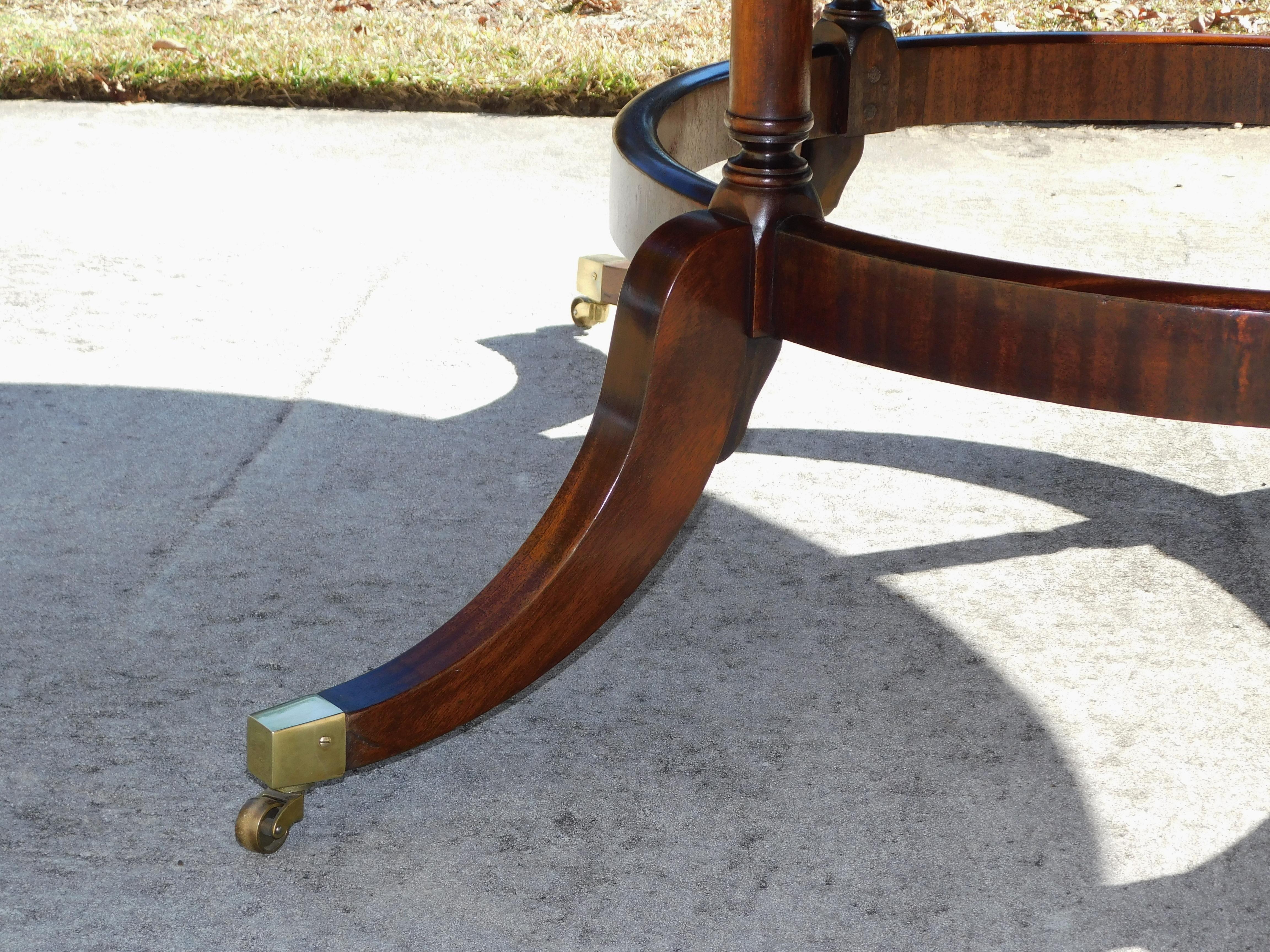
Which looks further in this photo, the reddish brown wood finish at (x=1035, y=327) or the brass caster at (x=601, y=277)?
the brass caster at (x=601, y=277)

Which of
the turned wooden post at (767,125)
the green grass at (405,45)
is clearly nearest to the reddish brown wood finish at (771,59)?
the turned wooden post at (767,125)

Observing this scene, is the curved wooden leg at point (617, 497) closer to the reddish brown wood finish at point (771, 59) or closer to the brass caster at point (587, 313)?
the reddish brown wood finish at point (771, 59)

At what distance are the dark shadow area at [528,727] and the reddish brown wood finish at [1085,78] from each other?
36 cm

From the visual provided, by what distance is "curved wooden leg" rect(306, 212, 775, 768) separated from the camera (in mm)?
922

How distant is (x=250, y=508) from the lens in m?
1.42

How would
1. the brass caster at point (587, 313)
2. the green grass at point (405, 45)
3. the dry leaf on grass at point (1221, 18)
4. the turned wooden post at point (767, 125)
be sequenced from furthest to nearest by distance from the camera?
the dry leaf on grass at point (1221, 18)
the green grass at point (405, 45)
the brass caster at point (587, 313)
the turned wooden post at point (767, 125)

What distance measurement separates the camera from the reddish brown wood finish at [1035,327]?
798 mm

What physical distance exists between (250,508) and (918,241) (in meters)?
1.31

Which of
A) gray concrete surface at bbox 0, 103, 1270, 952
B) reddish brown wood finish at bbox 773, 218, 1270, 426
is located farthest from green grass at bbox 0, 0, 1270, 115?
reddish brown wood finish at bbox 773, 218, 1270, 426

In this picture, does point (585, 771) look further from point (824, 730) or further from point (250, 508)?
point (250, 508)

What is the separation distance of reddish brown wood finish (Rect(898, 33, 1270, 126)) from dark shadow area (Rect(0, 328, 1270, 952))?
1.18 ft

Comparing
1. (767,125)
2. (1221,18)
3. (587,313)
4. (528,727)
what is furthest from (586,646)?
(1221,18)

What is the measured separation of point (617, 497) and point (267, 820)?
297mm

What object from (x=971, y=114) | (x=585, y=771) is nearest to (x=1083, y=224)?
(x=971, y=114)
